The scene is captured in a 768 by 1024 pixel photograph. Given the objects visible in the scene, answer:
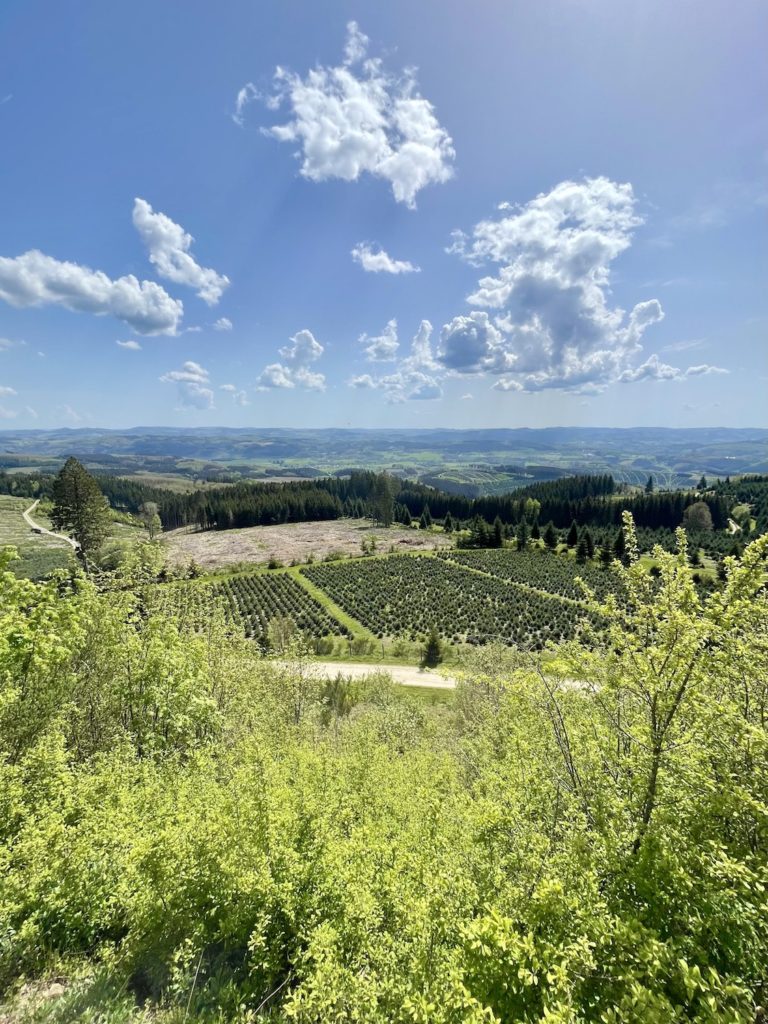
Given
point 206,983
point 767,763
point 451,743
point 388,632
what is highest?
point 767,763

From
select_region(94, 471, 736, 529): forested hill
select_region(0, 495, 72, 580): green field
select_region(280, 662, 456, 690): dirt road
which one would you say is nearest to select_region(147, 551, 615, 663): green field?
select_region(280, 662, 456, 690): dirt road

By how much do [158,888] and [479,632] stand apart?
158 feet

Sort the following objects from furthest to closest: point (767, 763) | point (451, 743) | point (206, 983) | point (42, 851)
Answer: point (451, 743) → point (42, 851) → point (206, 983) → point (767, 763)

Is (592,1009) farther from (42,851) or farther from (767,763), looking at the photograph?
(42,851)

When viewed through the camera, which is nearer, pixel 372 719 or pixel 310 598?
pixel 372 719

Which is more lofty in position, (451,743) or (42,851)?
(42,851)

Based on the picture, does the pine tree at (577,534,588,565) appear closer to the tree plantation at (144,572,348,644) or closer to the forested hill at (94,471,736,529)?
the forested hill at (94,471,736,529)

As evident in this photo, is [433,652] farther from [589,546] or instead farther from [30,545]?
[30,545]

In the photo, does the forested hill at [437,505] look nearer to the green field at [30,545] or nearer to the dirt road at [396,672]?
the green field at [30,545]

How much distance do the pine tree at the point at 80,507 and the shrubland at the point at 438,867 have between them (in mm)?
50763

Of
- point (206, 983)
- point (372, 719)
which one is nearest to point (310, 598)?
point (372, 719)

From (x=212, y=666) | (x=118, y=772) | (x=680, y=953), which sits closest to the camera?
(x=680, y=953)

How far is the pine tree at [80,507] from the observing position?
170ft

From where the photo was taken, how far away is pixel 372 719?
869 inches
